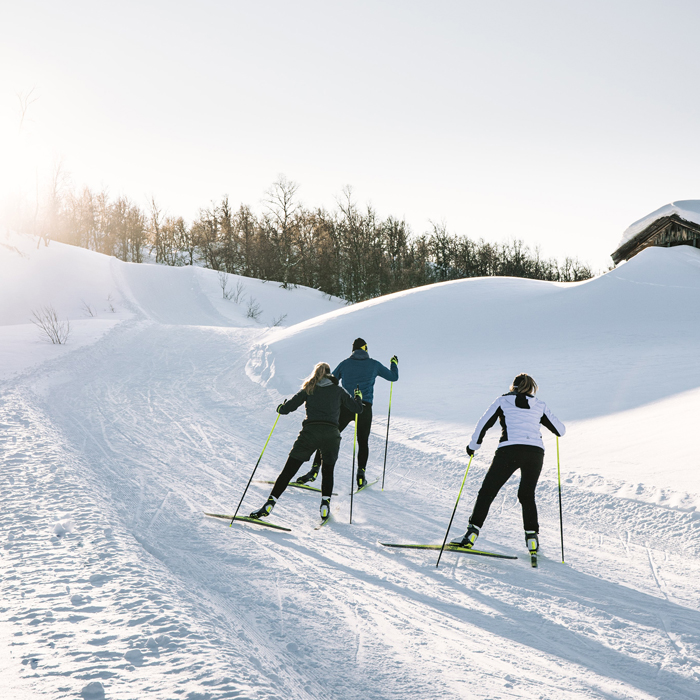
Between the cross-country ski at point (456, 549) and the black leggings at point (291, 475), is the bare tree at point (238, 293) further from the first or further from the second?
the cross-country ski at point (456, 549)

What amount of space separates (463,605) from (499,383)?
27.8ft

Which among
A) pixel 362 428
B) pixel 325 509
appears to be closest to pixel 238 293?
pixel 362 428

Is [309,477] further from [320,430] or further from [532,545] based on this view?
[532,545]

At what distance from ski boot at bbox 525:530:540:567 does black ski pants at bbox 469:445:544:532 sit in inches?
1.8

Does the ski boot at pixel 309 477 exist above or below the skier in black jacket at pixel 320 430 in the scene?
below

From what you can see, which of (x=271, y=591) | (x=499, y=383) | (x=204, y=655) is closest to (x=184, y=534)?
(x=271, y=591)

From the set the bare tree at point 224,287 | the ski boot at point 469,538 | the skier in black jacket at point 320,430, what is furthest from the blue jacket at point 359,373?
the bare tree at point 224,287

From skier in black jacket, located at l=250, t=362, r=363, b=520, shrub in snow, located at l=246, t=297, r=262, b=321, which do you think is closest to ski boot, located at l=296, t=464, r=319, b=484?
skier in black jacket, located at l=250, t=362, r=363, b=520

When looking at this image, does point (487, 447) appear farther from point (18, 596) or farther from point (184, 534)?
point (18, 596)

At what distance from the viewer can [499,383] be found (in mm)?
12039

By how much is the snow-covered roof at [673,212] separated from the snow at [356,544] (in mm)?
15658

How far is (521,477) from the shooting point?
5.12m

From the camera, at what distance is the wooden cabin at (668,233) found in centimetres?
2655

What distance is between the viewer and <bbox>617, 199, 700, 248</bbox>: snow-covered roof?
26.6 meters
